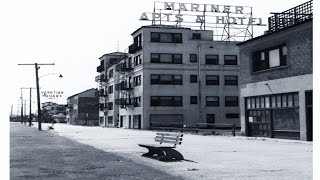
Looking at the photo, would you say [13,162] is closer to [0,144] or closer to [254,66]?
[0,144]

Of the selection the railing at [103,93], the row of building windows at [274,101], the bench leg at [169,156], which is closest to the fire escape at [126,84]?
the railing at [103,93]

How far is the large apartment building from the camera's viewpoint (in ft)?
192

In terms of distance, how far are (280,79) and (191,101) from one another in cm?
3126

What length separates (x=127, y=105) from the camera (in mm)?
65000

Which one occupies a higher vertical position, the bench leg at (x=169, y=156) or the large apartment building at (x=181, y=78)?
the large apartment building at (x=181, y=78)

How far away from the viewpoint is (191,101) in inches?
2345

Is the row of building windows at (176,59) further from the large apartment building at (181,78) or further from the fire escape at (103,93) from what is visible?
the fire escape at (103,93)

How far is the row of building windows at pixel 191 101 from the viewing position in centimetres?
5878

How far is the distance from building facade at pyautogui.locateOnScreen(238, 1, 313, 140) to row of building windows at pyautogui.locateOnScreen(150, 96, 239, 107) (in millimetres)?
25378

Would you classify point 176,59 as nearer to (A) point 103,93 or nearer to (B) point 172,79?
(B) point 172,79

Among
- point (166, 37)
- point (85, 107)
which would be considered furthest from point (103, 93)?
point (166, 37)

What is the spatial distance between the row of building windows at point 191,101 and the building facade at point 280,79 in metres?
25.4
